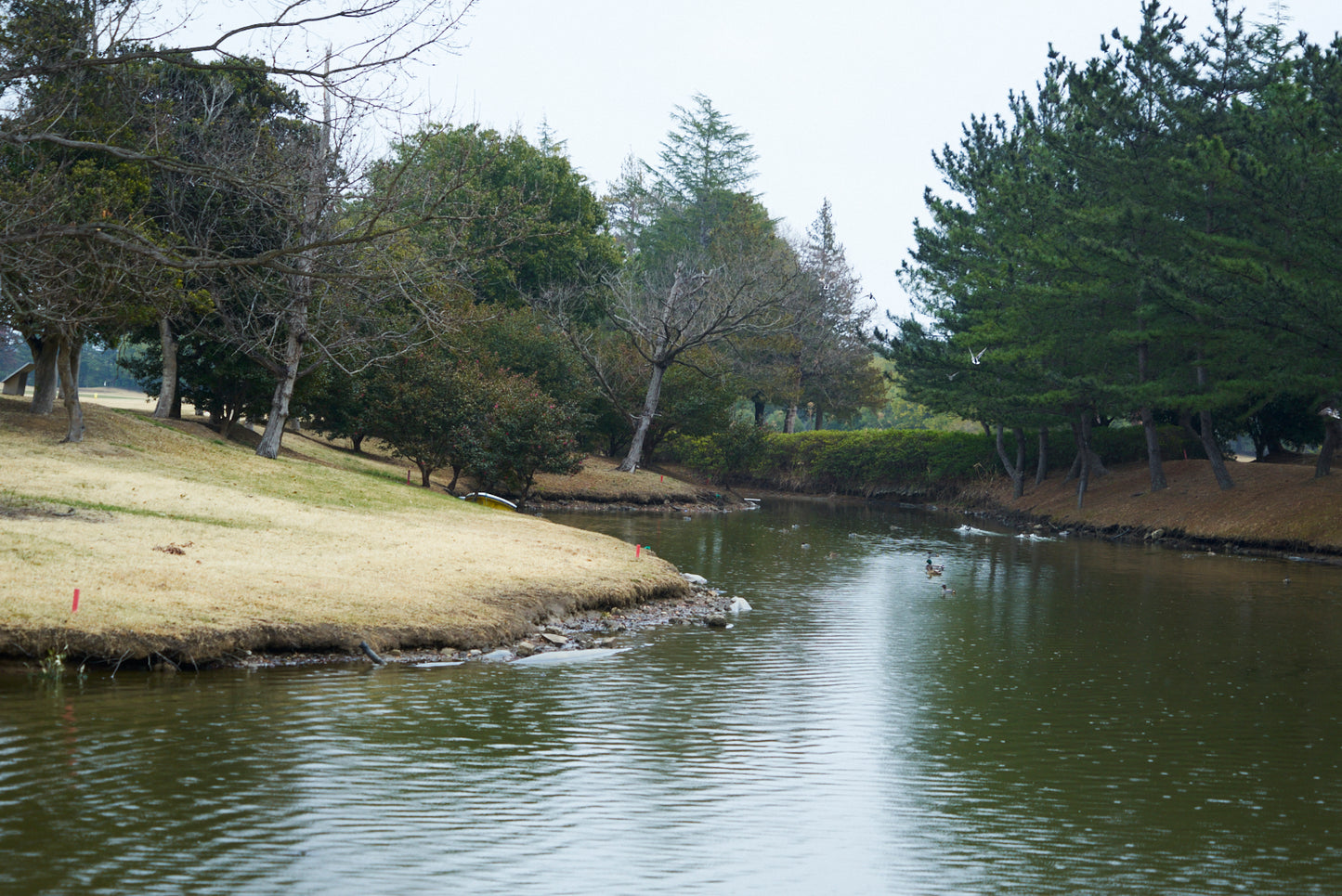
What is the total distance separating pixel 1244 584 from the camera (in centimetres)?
2456

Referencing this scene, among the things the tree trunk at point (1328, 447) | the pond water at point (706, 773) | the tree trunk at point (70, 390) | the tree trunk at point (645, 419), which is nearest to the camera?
the pond water at point (706, 773)

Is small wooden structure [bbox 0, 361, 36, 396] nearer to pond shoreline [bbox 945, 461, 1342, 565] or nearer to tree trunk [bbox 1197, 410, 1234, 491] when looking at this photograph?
pond shoreline [bbox 945, 461, 1342, 565]

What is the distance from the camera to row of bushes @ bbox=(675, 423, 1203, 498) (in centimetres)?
5009

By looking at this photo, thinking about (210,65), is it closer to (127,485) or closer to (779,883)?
(779,883)

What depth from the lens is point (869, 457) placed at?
182 feet

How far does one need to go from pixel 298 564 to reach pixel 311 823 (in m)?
8.69

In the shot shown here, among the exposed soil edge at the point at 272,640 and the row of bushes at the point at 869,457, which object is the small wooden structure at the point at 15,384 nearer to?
the exposed soil edge at the point at 272,640

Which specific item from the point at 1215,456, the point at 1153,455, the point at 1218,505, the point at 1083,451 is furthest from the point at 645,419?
the point at 1218,505

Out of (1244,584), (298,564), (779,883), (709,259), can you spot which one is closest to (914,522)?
(1244,584)

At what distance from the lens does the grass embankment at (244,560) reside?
11.9m

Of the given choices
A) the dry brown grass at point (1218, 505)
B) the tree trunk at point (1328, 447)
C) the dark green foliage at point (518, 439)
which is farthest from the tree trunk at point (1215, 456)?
the dark green foliage at point (518, 439)

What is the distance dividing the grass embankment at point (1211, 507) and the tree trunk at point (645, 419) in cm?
1603

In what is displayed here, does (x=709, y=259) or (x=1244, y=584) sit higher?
(x=709, y=259)

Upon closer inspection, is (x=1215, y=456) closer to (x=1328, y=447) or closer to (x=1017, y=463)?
(x=1328, y=447)
